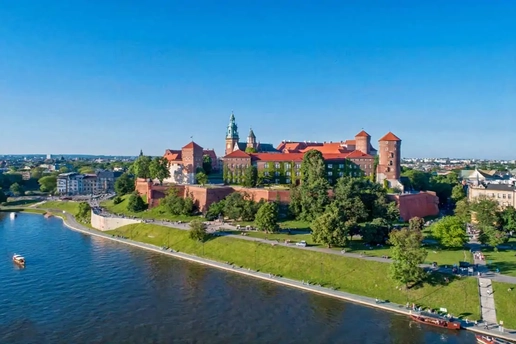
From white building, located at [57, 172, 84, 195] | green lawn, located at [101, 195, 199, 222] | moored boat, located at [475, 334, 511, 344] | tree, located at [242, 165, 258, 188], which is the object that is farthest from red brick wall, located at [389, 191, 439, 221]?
white building, located at [57, 172, 84, 195]

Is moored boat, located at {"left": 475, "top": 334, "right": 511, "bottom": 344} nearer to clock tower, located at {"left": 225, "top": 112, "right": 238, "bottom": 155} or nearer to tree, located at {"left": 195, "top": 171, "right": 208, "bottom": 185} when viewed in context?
tree, located at {"left": 195, "top": 171, "right": 208, "bottom": 185}

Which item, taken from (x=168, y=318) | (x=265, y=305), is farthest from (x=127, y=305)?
(x=265, y=305)

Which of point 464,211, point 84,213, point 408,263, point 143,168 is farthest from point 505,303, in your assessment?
point 84,213

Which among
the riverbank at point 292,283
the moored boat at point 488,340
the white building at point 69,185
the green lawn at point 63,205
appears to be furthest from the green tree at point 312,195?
the white building at point 69,185

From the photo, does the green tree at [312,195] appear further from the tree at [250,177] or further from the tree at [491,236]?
the tree at [491,236]

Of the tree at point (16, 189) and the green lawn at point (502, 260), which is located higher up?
the tree at point (16, 189)

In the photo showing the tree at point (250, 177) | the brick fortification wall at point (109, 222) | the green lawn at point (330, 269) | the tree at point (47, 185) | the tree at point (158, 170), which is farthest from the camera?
the tree at point (47, 185)
